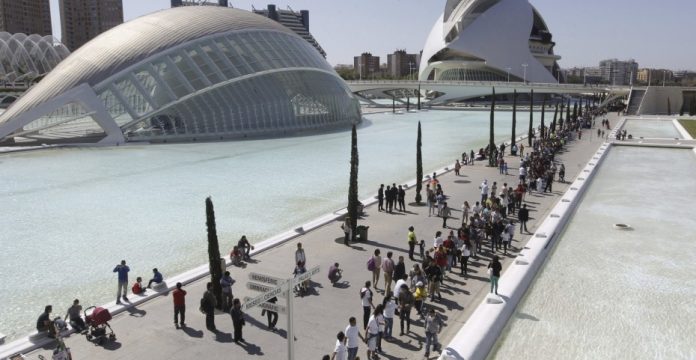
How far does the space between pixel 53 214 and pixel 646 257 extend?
58.5 feet

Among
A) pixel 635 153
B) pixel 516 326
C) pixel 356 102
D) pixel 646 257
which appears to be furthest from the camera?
pixel 356 102

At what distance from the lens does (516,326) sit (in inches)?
399

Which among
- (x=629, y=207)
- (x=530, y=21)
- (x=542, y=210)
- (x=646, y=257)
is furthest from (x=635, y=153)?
(x=530, y=21)

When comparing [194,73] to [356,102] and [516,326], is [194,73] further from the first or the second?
[516,326]

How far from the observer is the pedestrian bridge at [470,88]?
86188 millimetres

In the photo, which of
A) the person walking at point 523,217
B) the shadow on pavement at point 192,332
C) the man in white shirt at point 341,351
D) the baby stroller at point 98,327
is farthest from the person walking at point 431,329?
the person walking at point 523,217

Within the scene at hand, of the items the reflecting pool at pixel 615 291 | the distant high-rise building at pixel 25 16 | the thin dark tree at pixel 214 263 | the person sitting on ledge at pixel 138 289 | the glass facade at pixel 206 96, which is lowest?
the reflecting pool at pixel 615 291

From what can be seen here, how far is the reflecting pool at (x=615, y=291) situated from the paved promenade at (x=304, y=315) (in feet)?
3.97

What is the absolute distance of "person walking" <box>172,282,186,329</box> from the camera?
373 inches

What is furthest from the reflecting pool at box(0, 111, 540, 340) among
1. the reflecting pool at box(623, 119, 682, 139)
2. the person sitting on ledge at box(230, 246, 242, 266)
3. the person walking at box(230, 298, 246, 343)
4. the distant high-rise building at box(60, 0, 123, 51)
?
the distant high-rise building at box(60, 0, 123, 51)

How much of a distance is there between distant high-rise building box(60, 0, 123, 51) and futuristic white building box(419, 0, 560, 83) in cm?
11755

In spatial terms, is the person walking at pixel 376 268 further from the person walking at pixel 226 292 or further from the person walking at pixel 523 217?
the person walking at pixel 523 217

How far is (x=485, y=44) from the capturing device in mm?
102812

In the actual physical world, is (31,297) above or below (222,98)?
below
